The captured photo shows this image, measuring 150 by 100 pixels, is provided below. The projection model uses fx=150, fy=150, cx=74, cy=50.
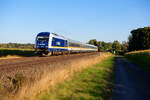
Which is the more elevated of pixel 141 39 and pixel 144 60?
pixel 141 39

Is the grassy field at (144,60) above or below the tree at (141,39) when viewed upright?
below

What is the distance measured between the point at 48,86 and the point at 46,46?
1586 centimetres

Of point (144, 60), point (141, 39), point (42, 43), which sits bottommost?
point (144, 60)

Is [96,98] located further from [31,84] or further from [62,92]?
[31,84]

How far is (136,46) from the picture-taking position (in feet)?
246

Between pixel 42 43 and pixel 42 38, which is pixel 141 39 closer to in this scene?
pixel 42 38

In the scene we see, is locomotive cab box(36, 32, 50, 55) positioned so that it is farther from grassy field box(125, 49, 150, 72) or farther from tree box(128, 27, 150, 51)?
tree box(128, 27, 150, 51)

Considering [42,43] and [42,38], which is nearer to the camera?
[42,43]

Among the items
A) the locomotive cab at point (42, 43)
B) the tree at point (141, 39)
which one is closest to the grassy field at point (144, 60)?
the locomotive cab at point (42, 43)

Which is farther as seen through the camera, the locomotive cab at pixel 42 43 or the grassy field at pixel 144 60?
the locomotive cab at pixel 42 43

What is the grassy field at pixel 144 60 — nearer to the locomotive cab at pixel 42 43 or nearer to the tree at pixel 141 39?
the locomotive cab at pixel 42 43

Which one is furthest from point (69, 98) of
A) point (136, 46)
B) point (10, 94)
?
point (136, 46)

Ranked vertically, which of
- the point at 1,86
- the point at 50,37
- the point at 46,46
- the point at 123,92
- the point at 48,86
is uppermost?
the point at 50,37

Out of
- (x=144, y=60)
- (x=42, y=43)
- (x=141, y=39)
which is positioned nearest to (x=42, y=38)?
(x=42, y=43)
